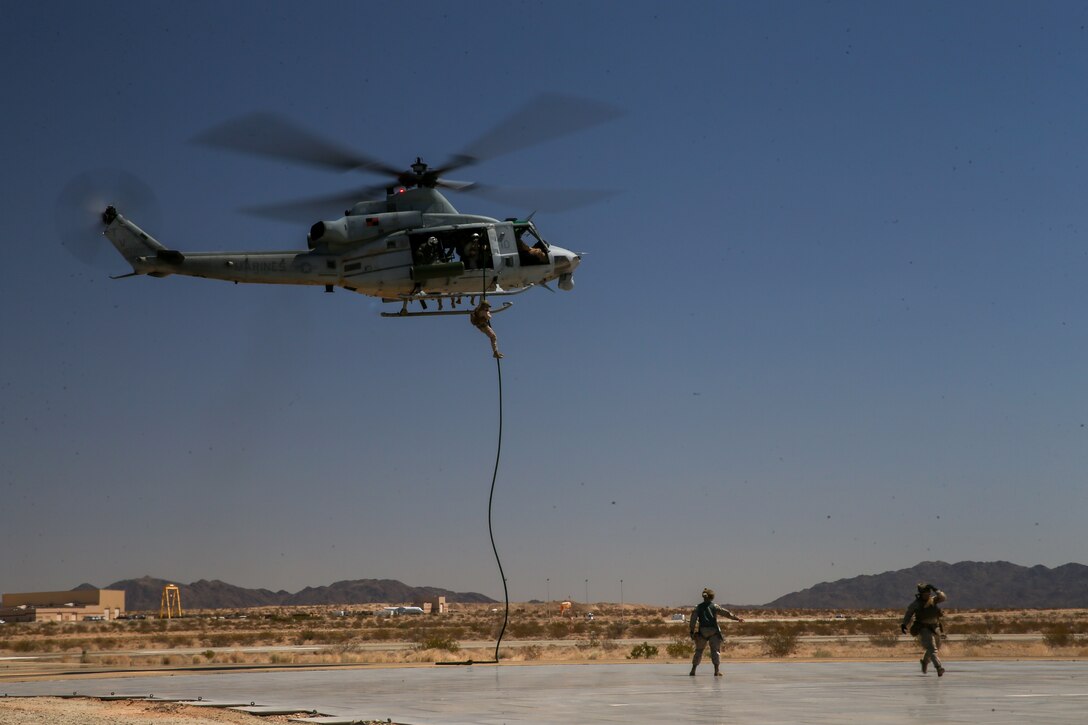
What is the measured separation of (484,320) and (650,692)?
10.7m

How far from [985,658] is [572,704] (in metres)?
16.3

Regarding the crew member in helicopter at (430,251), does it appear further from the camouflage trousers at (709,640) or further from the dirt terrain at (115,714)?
the dirt terrain at (115,714)

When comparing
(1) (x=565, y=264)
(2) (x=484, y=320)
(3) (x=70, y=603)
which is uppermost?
(1) (x=565, y=264)

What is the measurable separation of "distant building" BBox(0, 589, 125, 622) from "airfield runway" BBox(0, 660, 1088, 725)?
126 metres

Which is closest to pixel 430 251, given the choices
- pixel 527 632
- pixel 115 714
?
pixel 115 714

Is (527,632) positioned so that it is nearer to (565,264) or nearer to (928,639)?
(565,264)

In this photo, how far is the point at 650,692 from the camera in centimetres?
1847

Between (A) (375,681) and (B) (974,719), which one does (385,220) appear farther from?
(B) (974,719)

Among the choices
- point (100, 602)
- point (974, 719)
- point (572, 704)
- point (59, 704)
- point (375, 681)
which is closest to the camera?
point (974, 719)

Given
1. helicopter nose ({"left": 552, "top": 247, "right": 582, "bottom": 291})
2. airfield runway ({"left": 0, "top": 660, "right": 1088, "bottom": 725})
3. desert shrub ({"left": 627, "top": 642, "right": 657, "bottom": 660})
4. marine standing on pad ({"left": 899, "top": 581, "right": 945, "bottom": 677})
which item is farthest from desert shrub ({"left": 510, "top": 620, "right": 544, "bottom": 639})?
marine standing on pad ({"left": 899, "top": 581, "right": 945, "bottom": 677})

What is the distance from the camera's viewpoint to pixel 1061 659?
28156mm

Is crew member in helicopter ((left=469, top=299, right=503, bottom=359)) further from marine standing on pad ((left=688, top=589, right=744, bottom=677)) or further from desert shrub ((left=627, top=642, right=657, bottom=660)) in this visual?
desert shrub ((left=627, top=642, right=657, bottom=660))

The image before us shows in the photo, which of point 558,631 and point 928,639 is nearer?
point 928,639

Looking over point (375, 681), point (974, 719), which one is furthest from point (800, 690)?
point (375, 681)
